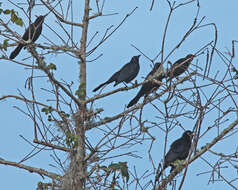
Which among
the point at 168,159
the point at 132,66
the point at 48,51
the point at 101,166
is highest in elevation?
the point at 132,66

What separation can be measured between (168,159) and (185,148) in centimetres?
48

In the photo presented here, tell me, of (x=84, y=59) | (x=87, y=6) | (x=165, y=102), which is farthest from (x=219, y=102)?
(x=87, y=6)

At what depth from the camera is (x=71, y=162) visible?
14.2 ft

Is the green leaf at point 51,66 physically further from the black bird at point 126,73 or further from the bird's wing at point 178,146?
the black bird at point 126,73

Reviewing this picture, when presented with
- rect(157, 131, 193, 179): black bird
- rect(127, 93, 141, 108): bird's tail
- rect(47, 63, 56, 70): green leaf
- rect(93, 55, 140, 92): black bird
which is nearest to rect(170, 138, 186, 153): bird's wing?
rect(157, 131, 193, 179): black bird

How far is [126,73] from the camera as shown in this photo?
8.02 meters

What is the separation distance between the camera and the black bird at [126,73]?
7.83m

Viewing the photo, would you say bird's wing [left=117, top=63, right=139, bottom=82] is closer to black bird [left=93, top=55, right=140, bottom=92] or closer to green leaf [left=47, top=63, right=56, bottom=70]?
black bird [left=93, top=55, right=140, bottom=92]

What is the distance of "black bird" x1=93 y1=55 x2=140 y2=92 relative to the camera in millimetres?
7831

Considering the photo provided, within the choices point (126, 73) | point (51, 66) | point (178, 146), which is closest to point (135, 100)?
point (126, 73)

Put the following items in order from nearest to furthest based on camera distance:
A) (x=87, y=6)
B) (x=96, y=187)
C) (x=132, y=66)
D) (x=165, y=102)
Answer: (x=165, y=102) < (x=96, y=187) < (x=87, y=6) < (x=132, y=66)

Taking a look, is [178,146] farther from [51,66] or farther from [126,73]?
[51,66]

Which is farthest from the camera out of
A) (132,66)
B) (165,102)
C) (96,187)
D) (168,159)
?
(132,66)

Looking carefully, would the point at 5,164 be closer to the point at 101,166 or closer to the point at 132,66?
the point at 101,166
